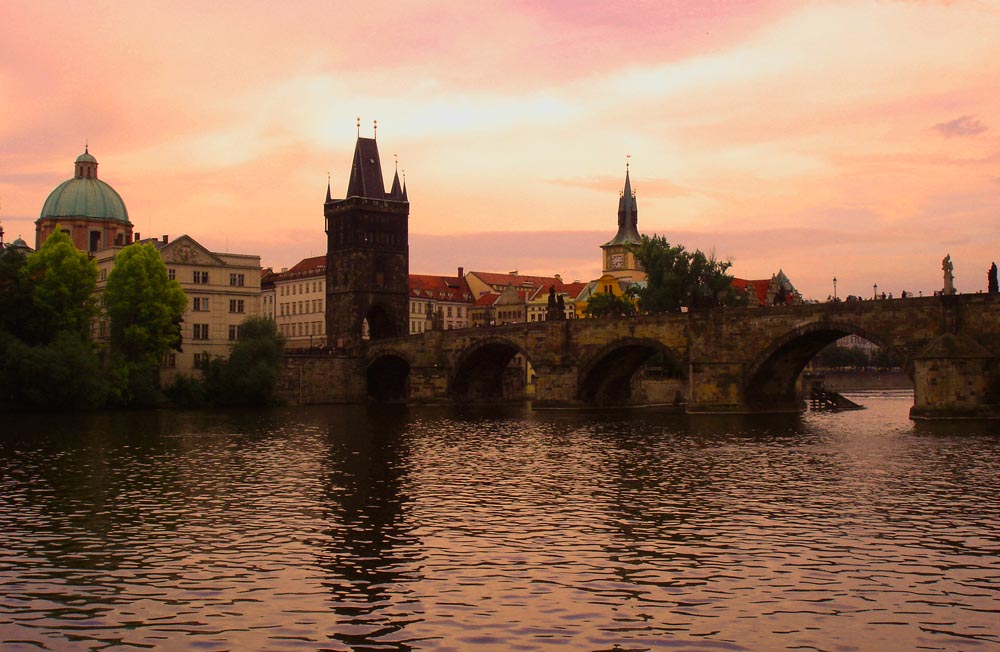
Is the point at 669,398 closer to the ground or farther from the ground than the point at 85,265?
closer to the ground

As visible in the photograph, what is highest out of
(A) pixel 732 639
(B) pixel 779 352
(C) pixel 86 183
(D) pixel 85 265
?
(C) pixel 86 183

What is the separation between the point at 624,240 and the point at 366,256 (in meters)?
73.0

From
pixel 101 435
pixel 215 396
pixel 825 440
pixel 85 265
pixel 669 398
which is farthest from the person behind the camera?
pixel 669 398

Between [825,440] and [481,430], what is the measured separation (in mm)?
16703

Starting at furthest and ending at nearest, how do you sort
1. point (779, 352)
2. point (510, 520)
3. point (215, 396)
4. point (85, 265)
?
1. point (215, 396)
2. point (85, 265)
3. point (779, 352)
4. point (510, 520)

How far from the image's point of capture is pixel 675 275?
9456 cm

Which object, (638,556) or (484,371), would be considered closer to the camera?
(638,556)

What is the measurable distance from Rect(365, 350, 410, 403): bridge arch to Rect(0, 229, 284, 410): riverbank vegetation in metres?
21.3

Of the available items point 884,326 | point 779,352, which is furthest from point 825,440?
point 779,352

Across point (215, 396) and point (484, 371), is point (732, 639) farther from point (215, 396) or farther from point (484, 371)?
point (484, 371)

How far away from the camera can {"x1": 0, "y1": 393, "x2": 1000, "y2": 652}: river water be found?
1413cm

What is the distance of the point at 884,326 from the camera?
56.5 meters

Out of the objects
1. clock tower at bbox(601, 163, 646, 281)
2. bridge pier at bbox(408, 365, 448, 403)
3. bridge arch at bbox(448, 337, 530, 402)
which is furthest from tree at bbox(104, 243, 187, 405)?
clock tower at bbox(601, 163, 646, 281)

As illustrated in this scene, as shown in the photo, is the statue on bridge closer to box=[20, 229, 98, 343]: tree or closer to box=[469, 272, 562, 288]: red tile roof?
box=[20, 229, 98, 343]: tree
